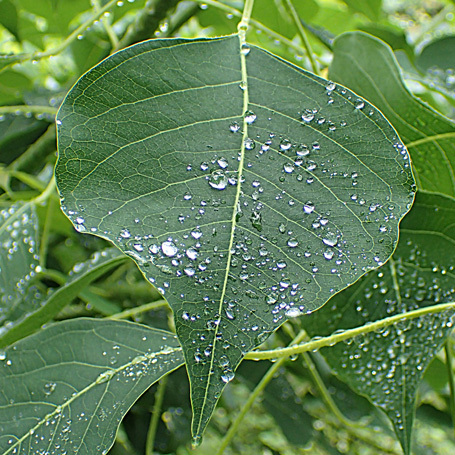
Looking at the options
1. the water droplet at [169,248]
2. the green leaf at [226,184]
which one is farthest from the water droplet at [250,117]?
the water droplet at [169,248]

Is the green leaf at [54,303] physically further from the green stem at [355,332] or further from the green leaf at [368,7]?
the green leaf at [368,7]

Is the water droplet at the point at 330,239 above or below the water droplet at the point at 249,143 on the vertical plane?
below

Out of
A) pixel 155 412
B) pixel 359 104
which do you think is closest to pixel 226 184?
pixel 359 104

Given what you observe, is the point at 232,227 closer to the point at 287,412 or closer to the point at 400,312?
the point at 400,312

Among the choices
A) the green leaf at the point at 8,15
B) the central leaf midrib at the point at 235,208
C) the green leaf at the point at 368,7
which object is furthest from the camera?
the green leaf at the point at 368,7

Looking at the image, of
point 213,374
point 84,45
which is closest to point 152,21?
point 84,45

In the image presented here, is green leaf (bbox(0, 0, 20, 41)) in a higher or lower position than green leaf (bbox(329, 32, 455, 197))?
higher

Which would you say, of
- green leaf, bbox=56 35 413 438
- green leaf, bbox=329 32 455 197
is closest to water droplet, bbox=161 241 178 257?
green leaf, bbox=56 35 413 438

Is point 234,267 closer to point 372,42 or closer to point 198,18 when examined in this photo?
point 372,42

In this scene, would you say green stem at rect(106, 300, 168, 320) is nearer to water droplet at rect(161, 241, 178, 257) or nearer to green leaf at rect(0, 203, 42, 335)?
green leaf at rect(0, 203, 42, 335)
